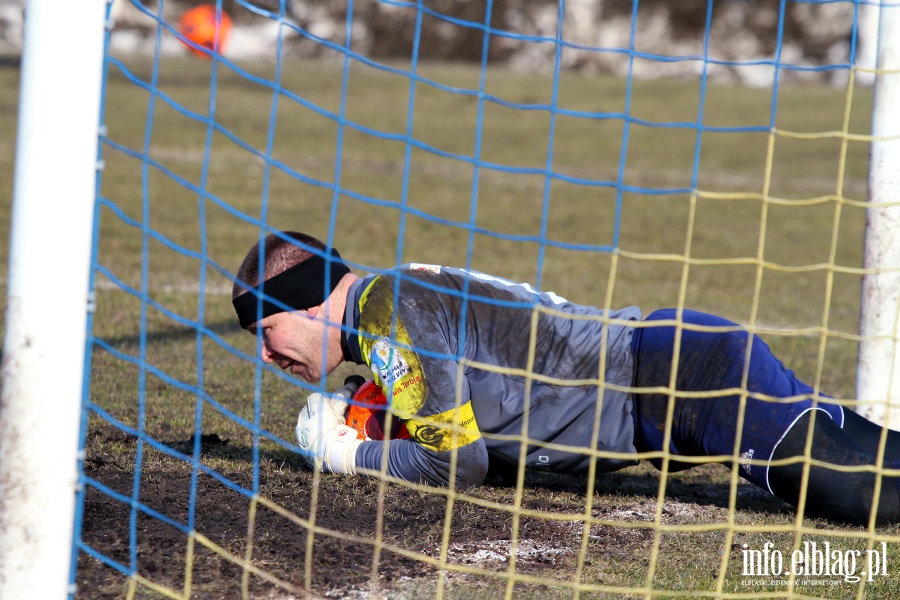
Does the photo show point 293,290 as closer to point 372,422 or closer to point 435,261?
point 372,422

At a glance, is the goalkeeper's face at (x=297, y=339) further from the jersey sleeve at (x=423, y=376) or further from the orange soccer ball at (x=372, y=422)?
the orange soccer ball at (x=372, y=422)

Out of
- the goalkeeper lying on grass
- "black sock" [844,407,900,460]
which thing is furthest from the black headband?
"black sock" [844,407,900,460]

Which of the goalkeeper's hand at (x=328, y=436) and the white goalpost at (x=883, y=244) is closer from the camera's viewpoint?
the goalkeeper's hand at (x=328, y=436)

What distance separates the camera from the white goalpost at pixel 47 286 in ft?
7.76

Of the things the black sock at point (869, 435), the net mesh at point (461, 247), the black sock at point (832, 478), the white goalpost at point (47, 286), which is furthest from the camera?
the black sock at point (869, 435)

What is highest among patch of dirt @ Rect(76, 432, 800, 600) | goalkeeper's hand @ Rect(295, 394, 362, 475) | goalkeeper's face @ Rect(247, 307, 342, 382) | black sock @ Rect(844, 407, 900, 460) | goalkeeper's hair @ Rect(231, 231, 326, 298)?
goalkeeper's hair @ Rect(231, 231, 326, 298)

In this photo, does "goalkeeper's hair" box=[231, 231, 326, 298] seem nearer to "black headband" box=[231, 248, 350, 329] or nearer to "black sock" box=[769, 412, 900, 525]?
"black headband" box=[231, 248, 350, 329]

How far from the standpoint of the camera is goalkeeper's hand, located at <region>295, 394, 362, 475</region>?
3.66m

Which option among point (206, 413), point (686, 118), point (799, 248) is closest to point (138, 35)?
point (686, 118)

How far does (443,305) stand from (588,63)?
23.4m

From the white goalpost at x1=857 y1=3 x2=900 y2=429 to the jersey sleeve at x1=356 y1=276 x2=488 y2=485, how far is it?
157cm

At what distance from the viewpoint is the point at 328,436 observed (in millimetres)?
3729

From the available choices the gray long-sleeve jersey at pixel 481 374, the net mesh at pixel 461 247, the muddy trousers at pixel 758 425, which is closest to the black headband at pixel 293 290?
the gray long-sleeve jersey at pixel 481 374

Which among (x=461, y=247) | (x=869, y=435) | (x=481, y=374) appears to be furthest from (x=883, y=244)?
(x=461, y=247)
